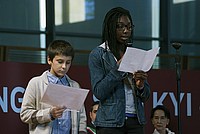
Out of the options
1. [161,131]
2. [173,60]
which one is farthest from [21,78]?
[173,60]

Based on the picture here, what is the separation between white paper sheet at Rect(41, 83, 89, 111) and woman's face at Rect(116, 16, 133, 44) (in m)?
0.48

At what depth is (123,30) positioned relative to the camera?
4.95 m

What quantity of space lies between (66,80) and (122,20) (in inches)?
28.4

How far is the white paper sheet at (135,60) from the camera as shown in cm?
→ 480

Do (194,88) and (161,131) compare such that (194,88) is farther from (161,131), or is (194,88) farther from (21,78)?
(21,78)

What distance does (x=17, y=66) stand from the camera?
8094 mm

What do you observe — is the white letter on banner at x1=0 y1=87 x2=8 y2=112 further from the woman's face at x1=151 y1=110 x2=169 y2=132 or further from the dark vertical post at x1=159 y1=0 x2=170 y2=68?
the dark vertical post at x1=159 y1=0 x2=170 y2=68

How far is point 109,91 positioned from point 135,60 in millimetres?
305

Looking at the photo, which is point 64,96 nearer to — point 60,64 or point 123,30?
point 60,64

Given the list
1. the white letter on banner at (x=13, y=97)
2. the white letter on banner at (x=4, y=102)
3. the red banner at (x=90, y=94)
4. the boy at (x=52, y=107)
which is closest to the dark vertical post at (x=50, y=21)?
the red banner at (x=90, y=94)

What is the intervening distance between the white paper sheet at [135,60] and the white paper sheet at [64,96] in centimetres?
41

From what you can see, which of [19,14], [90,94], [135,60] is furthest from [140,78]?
[19,14]

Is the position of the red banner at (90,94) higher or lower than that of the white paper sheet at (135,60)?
lower

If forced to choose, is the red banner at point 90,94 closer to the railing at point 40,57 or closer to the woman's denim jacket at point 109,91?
the railing at point 40,57
